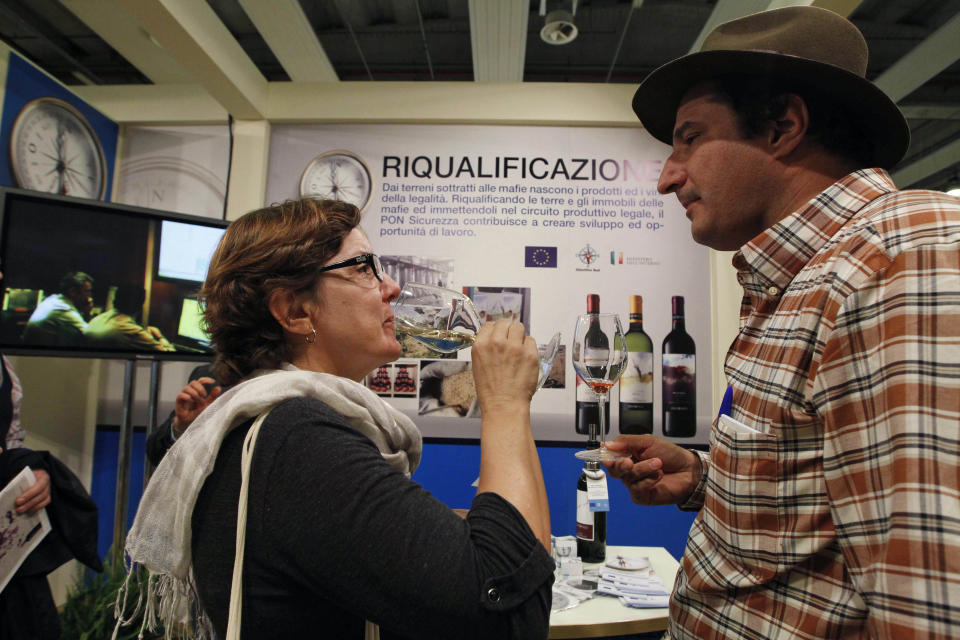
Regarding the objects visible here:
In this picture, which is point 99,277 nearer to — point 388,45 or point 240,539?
point 388,45

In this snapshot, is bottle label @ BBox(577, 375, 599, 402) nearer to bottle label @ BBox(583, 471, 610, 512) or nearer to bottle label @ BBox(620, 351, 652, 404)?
bottle label @ BBox(620, 351, 652, 404)

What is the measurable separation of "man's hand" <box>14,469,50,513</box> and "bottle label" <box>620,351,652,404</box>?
2907 mm

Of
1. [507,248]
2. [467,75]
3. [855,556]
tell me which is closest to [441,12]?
[467,75]

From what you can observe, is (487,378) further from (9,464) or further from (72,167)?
(72,167)

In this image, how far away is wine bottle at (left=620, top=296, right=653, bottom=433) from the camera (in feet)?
11.1

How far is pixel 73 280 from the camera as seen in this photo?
2637 millimetres

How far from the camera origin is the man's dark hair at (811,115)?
0.95 meters

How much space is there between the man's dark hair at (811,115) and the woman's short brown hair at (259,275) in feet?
2.64

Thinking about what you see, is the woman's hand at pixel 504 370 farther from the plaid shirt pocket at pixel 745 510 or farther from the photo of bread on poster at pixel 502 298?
the photo of bread on poster at pixel 502 298

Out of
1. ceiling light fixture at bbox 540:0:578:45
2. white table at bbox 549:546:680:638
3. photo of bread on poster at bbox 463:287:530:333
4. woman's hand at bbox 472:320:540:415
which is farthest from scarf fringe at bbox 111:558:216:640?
ceiling light fixture at bbox 540:0:578:45

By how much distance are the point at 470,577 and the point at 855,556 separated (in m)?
0.46

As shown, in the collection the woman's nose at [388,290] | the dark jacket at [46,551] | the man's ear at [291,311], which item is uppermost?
the woman's nose at [388,290]

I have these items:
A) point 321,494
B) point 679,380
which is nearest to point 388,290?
point 321,494

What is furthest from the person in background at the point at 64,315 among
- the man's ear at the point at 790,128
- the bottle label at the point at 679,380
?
the bottle label at the point at 679,380
